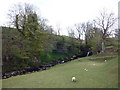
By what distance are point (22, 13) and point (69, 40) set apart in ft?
55.7

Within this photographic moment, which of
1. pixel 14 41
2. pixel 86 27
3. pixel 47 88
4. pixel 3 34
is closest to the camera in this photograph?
pixel 47 88

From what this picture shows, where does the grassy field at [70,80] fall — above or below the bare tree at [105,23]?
below

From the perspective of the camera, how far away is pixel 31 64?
1845 centimetres

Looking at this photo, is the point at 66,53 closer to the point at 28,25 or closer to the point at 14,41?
the point at 28,25

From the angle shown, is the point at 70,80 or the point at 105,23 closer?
the point at 70,80

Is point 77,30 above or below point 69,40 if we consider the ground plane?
above

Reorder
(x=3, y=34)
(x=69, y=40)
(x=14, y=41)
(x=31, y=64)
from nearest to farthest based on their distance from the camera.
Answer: (x=3, y=34) → (x=14, y=41) → (x=31, y=64) → (x=69, y=40)

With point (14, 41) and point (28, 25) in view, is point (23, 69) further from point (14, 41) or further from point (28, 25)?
point (28, 25)

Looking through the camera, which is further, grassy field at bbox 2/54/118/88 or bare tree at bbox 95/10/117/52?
bare tree at bbox 95/10/117/52

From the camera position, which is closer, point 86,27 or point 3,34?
point 3,34

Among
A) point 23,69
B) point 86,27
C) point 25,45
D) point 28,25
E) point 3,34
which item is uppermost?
point 86,27

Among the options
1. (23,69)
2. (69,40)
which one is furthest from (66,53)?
(23,69)

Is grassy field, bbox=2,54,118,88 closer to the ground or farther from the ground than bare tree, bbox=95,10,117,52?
closer to the ground

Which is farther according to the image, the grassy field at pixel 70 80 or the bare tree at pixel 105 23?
the bare tree at pixel 105 23
